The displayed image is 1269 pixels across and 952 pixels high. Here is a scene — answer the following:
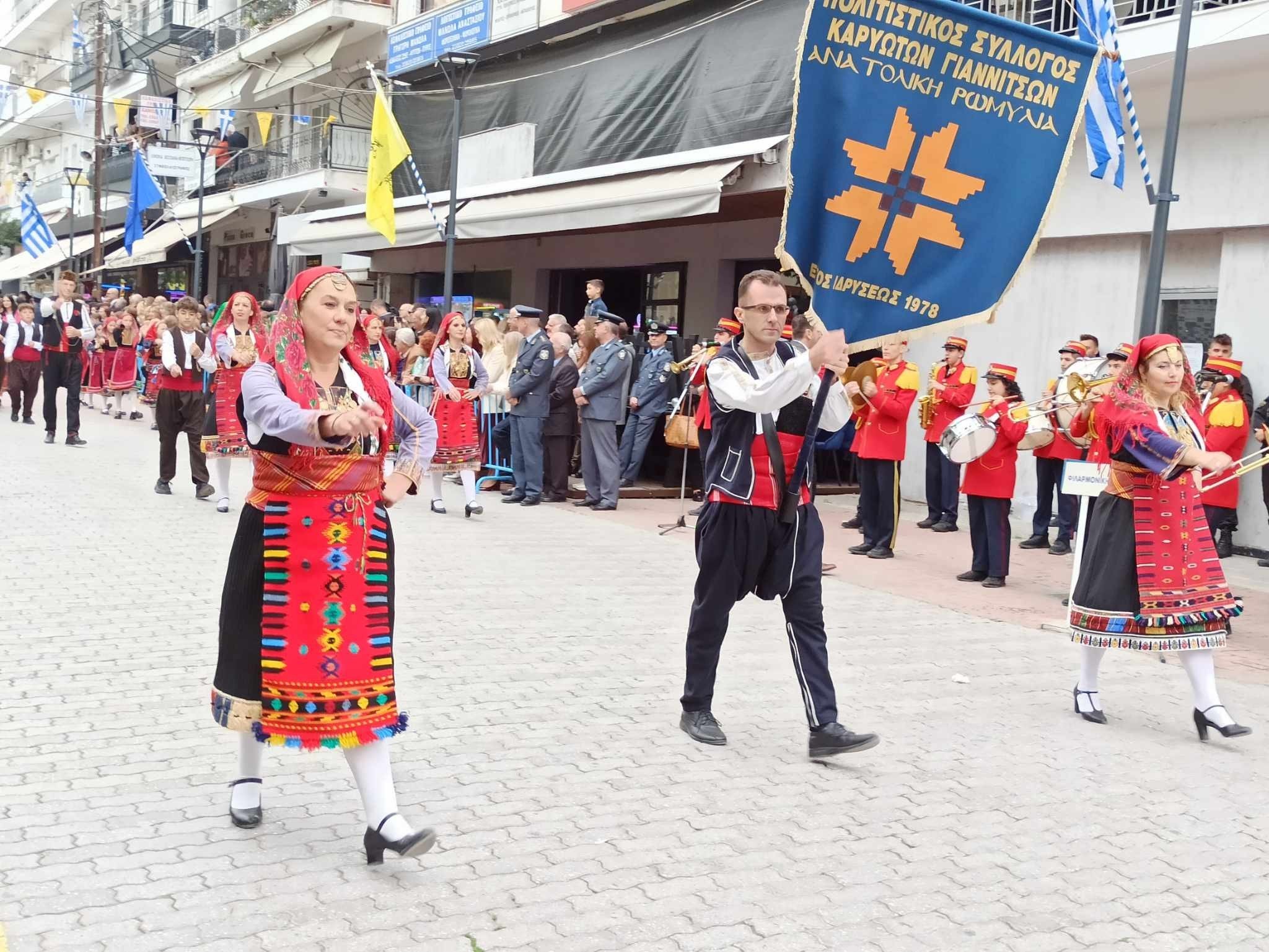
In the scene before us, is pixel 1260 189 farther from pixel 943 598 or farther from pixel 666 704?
pixel 666 704

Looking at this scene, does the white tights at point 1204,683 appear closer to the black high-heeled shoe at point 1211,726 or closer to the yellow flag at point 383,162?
the black high-heeled shoe at point 1211,726

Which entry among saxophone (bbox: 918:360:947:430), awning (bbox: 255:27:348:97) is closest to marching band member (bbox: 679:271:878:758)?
saxophone (bbox: 918:360:947:430)

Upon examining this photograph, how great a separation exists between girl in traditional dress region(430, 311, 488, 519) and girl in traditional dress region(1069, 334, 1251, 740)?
282 inches

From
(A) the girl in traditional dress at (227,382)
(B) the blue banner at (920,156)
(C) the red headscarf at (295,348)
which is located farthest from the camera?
(A) the girl in traditional dress at (227,382)

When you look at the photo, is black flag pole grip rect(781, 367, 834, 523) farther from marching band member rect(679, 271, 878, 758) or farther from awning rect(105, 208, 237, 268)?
awning rect(105, 208, 237, 268)

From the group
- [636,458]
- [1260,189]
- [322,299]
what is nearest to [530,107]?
[636,458]

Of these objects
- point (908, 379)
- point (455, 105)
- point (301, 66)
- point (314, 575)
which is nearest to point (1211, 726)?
point (314, 575)

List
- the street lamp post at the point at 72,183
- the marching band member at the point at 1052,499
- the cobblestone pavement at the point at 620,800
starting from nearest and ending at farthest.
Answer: the cobblestone pavement at the point at 620,800
the marching band member at the point at 1052,499
the street lamp post at the point at 72,183

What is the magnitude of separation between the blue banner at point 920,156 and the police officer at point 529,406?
875 centimetres

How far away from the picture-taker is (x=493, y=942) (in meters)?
3.62

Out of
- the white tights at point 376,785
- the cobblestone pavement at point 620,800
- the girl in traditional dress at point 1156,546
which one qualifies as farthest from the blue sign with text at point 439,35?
the white tights at point 376,785

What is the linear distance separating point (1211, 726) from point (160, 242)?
33187 millimetres

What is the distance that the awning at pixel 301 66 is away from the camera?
27922mm

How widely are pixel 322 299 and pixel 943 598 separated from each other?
21.2 feet
